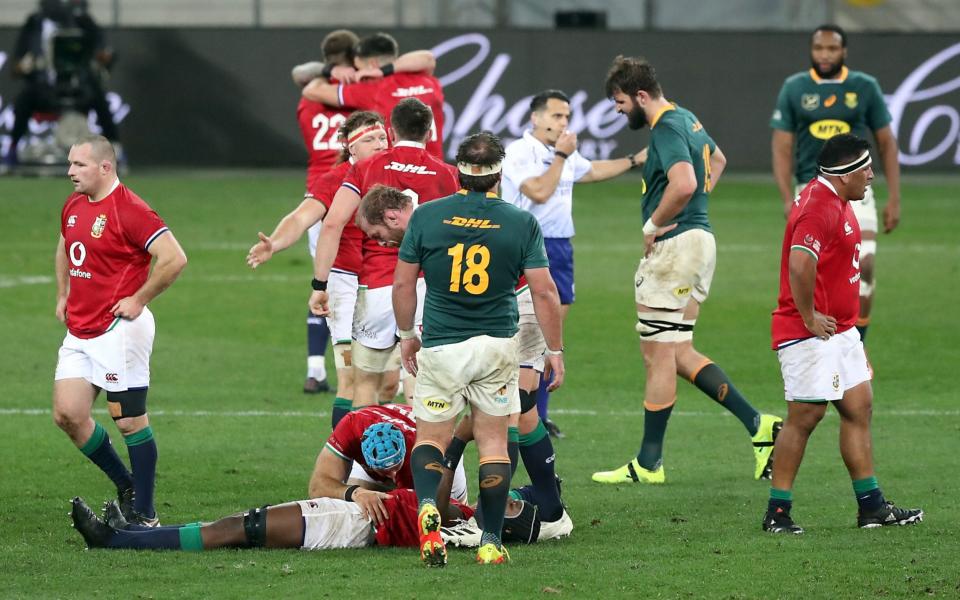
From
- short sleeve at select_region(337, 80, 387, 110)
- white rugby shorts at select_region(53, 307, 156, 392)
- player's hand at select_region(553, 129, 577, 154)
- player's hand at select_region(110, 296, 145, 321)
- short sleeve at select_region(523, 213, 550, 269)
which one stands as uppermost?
short sleeve at select_region(337, 80, 387, 110)

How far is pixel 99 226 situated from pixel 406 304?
5.79 ft

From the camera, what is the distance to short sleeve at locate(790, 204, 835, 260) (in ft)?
25.2

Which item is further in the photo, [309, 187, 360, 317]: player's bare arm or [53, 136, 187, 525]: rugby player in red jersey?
[309, 187, 360, 317]: player's bare arm

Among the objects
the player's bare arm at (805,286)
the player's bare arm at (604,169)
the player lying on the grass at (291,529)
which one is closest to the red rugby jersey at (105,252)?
the player lying on the grass at (291,529)

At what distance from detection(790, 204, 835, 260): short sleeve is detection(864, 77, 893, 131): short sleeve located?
444cm

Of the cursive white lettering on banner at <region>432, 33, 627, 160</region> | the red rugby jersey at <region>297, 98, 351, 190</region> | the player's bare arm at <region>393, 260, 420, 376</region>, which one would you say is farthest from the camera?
the cursive white lettering on banner at <region>432, 33, 627, 160</region>

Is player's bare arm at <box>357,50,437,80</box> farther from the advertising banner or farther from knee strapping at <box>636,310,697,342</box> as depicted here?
the advertising banner

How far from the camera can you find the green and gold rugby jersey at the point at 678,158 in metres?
9.20

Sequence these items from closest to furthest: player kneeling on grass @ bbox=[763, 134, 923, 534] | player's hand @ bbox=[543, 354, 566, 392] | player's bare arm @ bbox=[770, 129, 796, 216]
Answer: player's hand @ bbox=[543, 354, 566, 392] → player kneeling on grass @ bbox=[763, 134, 923, 534] → player's bare arm @ bbox=[770, 129, 796, 216]

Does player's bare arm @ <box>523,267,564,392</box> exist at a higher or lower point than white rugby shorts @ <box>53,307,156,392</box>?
higher

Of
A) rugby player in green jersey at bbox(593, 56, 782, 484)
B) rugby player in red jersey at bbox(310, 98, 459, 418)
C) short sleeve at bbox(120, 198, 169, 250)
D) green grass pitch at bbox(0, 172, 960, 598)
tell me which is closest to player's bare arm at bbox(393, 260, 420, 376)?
green grass pitch at bbox(0, 172, 960, 598)

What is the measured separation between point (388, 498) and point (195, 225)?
14.5 m

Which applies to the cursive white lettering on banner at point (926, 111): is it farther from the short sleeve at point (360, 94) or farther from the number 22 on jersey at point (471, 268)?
the number 22 on jersey at point (471, 268)

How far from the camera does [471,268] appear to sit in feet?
23.6
